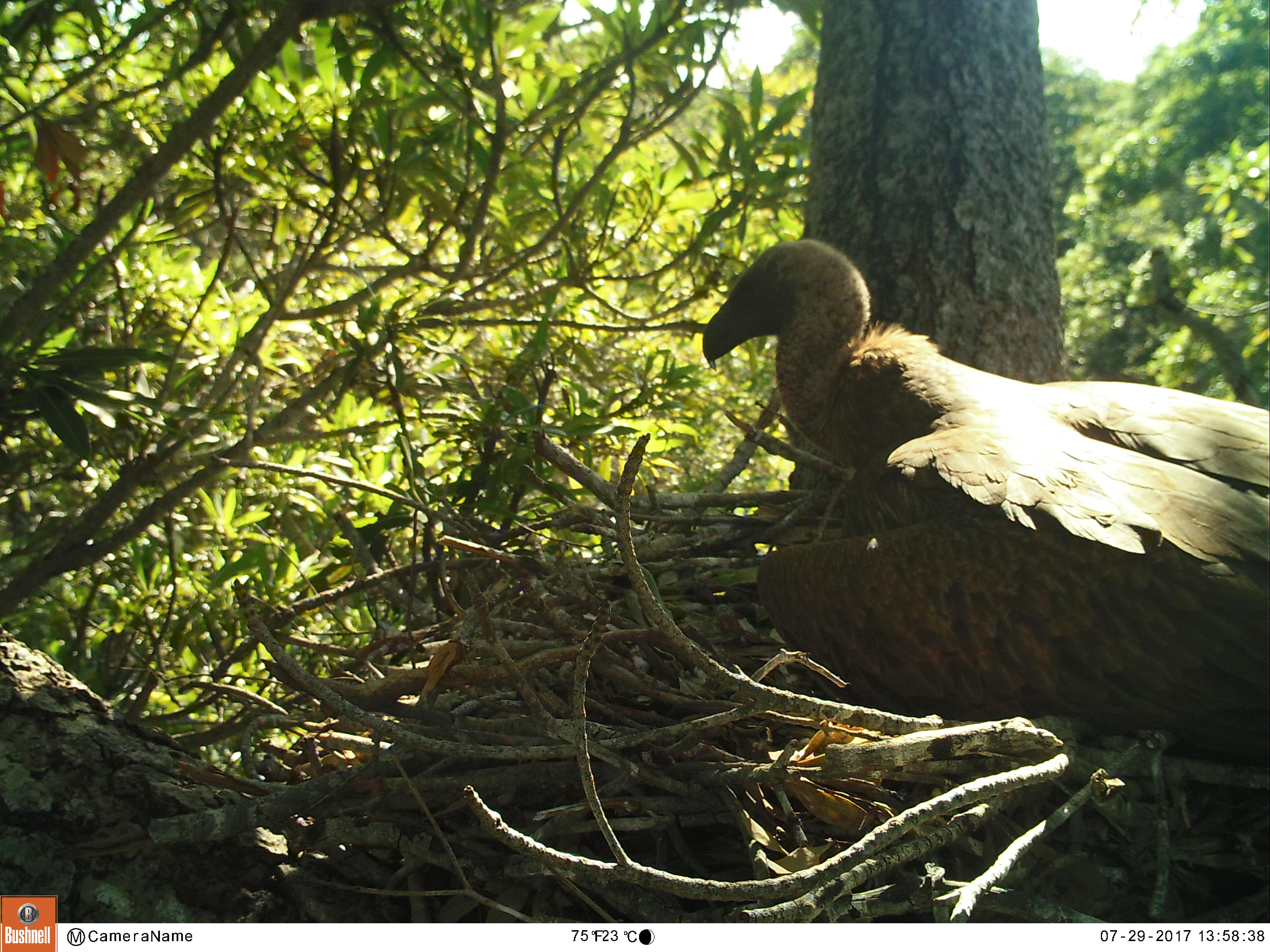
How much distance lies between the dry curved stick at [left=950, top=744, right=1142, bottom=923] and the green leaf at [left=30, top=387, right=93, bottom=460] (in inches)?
85.7

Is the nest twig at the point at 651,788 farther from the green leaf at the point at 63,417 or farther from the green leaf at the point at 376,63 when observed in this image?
the green leaf at the point at 376,63

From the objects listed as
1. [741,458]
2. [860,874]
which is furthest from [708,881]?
[741,458]

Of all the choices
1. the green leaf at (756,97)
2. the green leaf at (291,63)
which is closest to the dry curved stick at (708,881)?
the green leaf at (291,63)

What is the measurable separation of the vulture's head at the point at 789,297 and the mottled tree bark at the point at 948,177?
319 millimetres

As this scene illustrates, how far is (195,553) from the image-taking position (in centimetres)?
358

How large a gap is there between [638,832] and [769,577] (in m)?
0.78

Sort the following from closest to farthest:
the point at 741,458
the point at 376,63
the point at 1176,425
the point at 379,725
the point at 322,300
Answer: the point at 379,725
the point at 1176,425
the point at 376,63
the point at 741,458
the point at 322,300

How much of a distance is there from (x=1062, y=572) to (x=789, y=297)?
1.34 metres

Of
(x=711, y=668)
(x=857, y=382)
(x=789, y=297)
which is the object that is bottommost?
(x=711, y=668)

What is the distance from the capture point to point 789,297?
9.45 ft

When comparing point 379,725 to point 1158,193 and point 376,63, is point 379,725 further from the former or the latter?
point 1158,193

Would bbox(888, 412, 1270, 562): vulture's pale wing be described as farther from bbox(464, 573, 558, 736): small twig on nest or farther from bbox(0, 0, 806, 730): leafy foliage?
bbox(464, 573, 558, 736): small twig on nest

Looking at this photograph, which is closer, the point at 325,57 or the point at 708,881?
the point at 708,881
